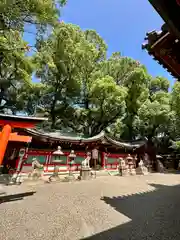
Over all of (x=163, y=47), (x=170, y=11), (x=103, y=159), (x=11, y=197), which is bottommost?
(x=11, y=197)

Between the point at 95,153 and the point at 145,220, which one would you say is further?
the point at 95,153

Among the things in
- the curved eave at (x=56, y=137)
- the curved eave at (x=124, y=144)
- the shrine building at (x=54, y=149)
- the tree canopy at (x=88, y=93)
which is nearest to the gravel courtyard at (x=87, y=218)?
the shrine building at (x=54, y=149)

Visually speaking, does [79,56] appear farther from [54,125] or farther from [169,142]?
[169,142]

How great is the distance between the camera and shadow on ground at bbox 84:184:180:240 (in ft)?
10.7

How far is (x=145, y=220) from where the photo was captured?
4113 millimetres

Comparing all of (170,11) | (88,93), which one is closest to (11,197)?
(170,11)

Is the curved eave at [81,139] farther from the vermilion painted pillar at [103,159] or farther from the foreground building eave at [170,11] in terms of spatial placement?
the foreground building eave at [170,11]

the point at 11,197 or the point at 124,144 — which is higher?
the point at 124,144

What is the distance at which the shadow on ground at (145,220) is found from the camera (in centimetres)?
328

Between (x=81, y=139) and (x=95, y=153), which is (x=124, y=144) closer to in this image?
(x=95, y=153)

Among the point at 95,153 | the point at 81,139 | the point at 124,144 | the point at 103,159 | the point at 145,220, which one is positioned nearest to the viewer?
the point at 145,220

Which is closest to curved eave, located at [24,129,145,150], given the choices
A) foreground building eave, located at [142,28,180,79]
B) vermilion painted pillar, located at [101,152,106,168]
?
vermilion painted pillar, located at [101,152,106,168]

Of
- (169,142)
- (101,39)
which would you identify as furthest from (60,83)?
(169,142)

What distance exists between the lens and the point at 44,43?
8.98m
